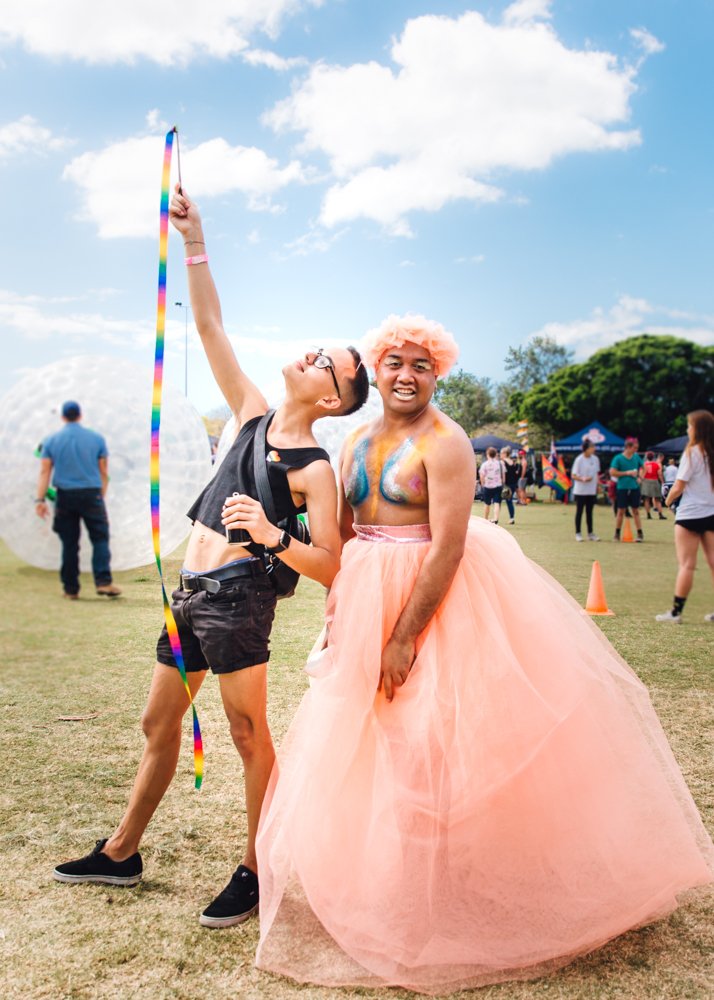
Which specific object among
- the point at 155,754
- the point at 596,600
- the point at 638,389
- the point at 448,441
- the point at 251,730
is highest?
the point at 638,389

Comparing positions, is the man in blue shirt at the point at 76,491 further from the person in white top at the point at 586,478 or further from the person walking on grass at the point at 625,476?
the person walking on grass at the point at 625,476

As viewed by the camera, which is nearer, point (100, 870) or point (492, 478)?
point (100, 870)

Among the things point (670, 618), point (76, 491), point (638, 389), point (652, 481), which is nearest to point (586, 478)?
point (670, 618)

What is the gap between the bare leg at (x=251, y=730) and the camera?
282 centimetres

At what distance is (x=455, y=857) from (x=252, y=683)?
0.85 metres

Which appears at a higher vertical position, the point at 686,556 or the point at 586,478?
the point at 586,478

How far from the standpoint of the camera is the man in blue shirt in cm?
887

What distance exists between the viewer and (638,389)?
4572 cm

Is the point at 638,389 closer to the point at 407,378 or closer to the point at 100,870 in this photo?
the point at 407,378

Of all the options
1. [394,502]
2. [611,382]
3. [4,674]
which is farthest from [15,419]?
[611,382]

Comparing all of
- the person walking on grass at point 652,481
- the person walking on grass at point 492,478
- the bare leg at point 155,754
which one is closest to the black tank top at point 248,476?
the bare leg at point 155,754

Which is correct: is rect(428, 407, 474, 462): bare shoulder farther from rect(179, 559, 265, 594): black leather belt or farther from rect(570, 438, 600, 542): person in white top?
rect(570, 438, 600, 542): person in white top

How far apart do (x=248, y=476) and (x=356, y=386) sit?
495mm

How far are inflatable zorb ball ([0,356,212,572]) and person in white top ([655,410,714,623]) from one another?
5311 mm
